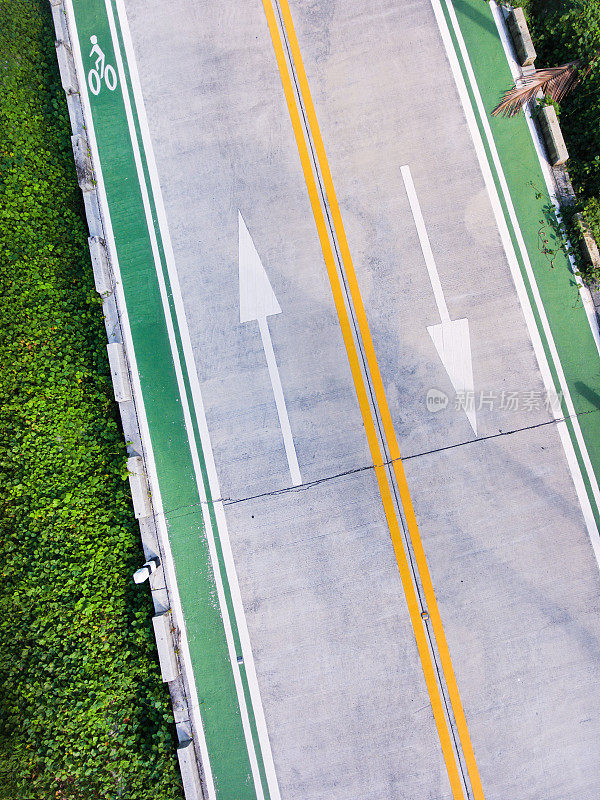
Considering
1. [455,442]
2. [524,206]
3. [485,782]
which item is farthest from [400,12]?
[485,782]

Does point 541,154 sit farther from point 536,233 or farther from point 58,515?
point 58,515

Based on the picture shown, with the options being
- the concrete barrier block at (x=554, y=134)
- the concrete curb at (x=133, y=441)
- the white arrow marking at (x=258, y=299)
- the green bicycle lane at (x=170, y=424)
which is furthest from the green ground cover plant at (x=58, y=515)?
the concrete barrier block at (x=554, y=134)

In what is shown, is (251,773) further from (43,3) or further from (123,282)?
(43,3)

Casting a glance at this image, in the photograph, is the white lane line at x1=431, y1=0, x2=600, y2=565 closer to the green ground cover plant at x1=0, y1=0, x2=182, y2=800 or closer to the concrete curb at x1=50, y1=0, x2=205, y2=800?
the concrete curb at x1=50, y1=0, x2=205, y2=800

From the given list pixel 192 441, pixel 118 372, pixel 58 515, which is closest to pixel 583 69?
pixel 192 441

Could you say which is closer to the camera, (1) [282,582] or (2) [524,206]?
(1) [282,582]

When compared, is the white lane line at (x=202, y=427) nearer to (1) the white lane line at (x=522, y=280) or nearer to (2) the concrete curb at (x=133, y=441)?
(2) the concrete curb at (x=133, y=441)

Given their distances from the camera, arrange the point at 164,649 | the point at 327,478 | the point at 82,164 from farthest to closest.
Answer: the point at 82,164 < the point at 327,478 < the point at 164,649
